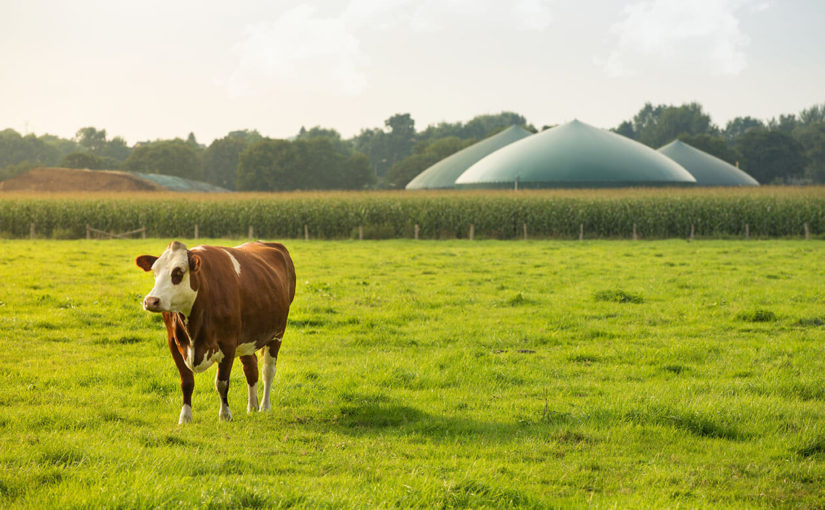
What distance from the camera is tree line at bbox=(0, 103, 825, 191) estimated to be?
4026 inches

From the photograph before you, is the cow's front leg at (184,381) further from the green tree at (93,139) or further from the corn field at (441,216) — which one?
the green tree at (93,139)

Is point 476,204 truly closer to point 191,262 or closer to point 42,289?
point 42,289

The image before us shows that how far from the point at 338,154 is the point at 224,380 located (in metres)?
103

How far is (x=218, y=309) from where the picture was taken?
285 inches

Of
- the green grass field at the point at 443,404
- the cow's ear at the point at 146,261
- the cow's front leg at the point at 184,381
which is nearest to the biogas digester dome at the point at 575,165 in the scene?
the green grass field at the point at 443,404

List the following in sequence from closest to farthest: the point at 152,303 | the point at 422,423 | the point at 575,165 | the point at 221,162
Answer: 1. the point at 152,303
2. the point at 422,423
3. the point at 575,165
4. the point at 221,162

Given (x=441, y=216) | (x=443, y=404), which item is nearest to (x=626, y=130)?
(x=441, y=216)

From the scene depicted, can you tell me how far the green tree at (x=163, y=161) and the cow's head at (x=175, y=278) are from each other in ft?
356

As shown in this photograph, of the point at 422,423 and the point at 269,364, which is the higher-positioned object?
the point at 269,364

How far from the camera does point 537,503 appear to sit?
18.0 ft

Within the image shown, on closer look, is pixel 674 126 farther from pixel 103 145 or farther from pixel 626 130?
pixel 103 145

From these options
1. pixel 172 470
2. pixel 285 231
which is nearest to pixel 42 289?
pixel 172 470

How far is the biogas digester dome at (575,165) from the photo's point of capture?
6831 cm

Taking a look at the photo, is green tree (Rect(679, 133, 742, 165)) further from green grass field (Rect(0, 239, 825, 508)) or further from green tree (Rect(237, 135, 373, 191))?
green grass field (Rect(0, 239, 825, 508))
